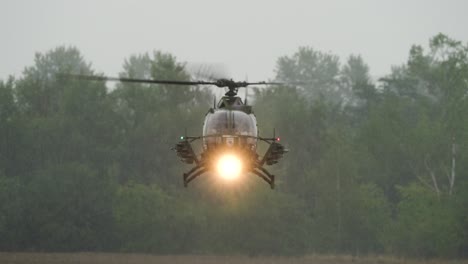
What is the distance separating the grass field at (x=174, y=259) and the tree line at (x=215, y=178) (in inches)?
118

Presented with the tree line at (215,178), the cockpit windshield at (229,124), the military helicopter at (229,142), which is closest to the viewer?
the military helicopter at (229,142)

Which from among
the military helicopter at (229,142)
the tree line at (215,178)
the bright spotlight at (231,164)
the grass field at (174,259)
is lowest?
the grass field at (174,259)

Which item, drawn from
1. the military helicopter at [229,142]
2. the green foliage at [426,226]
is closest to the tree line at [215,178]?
the green foliage at [426,226]

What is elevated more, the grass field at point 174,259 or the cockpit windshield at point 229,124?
the cockpit windshield at point 229,124

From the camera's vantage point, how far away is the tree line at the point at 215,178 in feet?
262

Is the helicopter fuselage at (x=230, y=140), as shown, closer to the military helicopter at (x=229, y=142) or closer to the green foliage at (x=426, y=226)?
the military helicopter at (x=229, y=142)

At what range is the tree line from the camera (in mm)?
79875

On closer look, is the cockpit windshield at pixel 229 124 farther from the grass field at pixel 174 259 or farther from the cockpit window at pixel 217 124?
the grass field at pixel 174 259

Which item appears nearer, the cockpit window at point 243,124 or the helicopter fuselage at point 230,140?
the helicopter fuselage at point 230,140

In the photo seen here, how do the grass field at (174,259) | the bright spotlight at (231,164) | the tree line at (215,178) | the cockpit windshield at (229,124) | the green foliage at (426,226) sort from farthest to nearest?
the tree line at (215,178), the green foliage at (426,226), the grass field at (174,259), the cockpit windshield at (229,124), the bright spotlight at (231,164)

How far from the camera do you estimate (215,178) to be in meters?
82.5

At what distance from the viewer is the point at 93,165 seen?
286 ft

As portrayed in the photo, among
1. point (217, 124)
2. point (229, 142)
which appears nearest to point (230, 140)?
point (229, 142)

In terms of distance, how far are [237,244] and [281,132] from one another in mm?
14805
